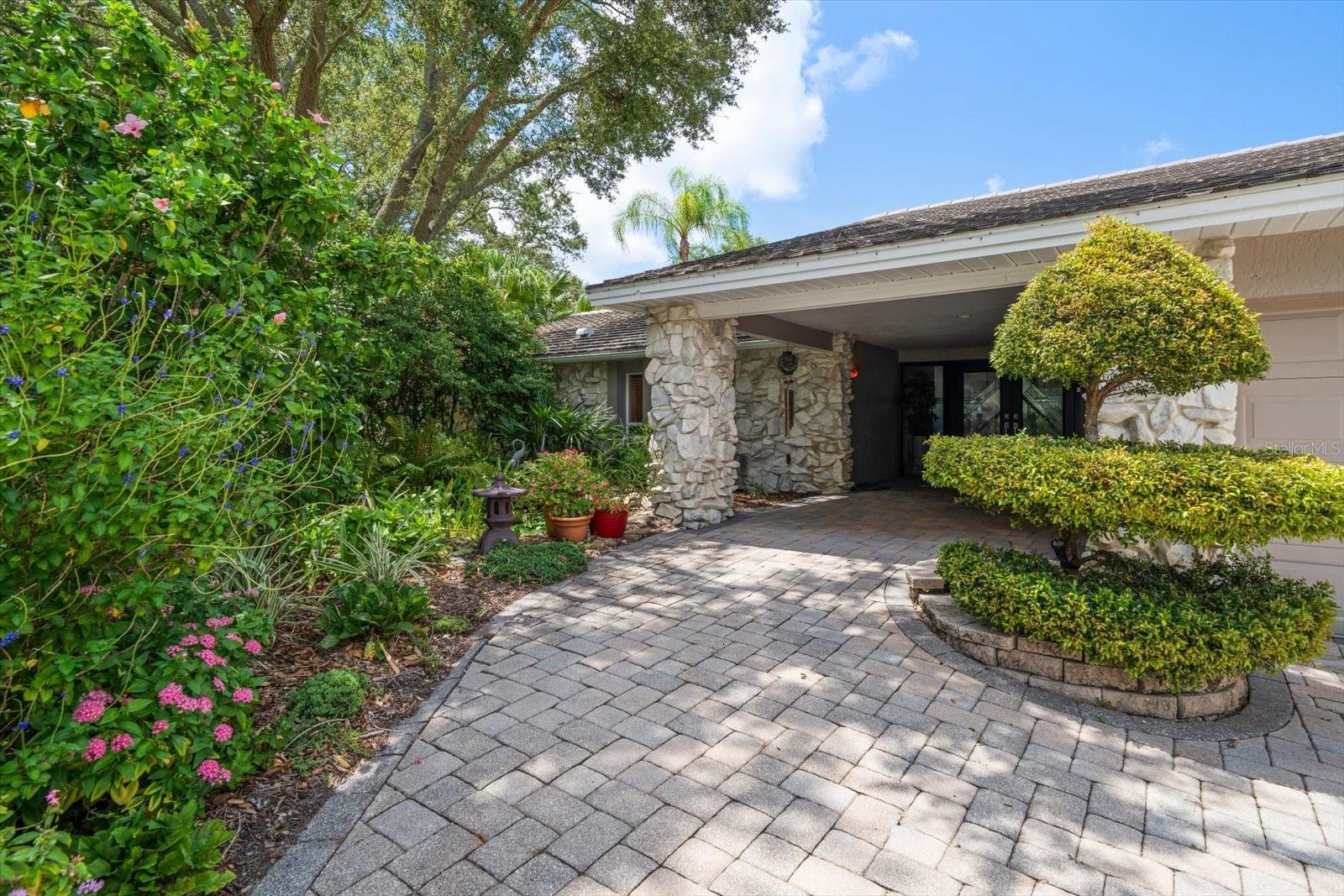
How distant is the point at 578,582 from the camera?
5.29 m

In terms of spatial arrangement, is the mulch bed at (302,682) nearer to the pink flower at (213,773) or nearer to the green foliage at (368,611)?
the green foliage at (368,611)

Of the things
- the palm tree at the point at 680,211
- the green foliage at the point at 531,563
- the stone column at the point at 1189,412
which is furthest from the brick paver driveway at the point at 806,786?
the palm tree at the point at 680,211

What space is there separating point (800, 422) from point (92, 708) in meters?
9.42

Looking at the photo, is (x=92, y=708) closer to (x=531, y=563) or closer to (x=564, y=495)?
(x=531, y=563)

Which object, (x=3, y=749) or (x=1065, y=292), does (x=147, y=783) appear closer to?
(x=3, y=749)

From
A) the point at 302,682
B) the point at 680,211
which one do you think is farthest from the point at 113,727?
the point at 680,211

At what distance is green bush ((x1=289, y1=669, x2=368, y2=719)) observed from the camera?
2.90 meters

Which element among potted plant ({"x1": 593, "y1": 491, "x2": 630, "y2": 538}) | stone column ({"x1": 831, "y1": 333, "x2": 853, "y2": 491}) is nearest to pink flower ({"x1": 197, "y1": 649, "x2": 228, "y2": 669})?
potted plant ({"x1": 593, "y1": 491, "x2": 630, "y2": 538})

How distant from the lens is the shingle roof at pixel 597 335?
10875 mm

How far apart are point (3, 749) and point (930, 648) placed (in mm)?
4225

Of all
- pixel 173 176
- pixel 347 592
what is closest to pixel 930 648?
pixel 347 592

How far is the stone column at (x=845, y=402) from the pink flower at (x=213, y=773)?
9187 millimetres

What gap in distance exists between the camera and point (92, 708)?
192cm

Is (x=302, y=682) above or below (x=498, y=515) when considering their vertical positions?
below
